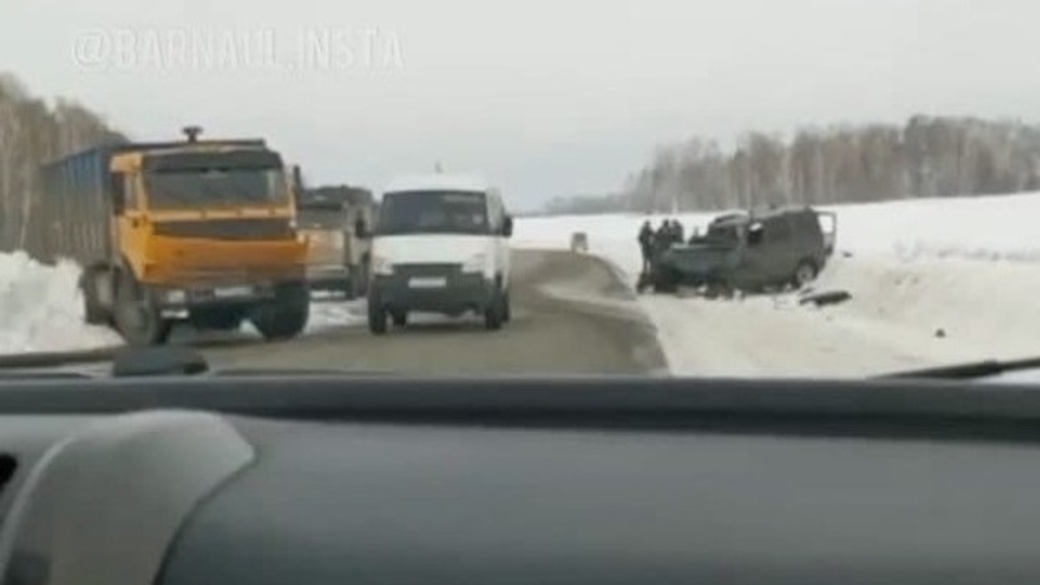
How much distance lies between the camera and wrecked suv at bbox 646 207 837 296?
32469 millimetres

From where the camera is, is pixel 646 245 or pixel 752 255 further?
pixel 646 245

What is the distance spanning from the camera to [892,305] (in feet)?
88.3

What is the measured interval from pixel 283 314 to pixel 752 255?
13.7m

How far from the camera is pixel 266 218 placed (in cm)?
2023

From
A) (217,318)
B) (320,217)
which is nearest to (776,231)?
(320,217)

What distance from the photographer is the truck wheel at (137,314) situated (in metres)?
20.6

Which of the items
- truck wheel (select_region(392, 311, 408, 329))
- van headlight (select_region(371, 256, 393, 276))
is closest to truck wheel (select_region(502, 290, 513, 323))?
truck wheel (select_region(392, 311, 408, 329))

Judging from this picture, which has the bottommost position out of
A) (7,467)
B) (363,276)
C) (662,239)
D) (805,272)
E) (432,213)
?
(805,272)

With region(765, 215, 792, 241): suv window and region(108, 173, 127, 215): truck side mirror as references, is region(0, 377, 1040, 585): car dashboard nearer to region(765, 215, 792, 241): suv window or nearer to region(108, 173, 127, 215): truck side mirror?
region(108, 173, 127, 215): truck side mirror

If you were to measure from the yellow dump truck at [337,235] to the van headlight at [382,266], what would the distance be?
0.25 meters

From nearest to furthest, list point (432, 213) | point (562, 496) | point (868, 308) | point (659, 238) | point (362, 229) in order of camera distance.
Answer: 1. point (562, 496)
2. point (432, 213)
3. point (362, 229)
4. point (868, 308)
5. point (659, 238)

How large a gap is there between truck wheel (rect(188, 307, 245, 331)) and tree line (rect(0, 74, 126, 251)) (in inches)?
84.6

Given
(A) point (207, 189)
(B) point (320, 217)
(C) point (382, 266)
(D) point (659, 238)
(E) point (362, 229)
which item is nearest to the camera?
(A) point (207, 189)

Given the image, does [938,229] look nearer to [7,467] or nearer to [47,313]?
[47,313]
